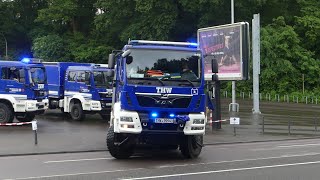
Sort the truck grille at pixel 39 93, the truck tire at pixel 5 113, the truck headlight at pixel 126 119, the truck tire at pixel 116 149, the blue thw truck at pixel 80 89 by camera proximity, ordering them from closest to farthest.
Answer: the truck headlight at pixel 126 119 → the truck tire at pixel 116 149 → the truck tire at pixel 5 113 → the truck grille at pixel 39 93 → the blue thw truck at pixel 80 89

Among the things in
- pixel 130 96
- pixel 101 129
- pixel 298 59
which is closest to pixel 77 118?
pixel 101 129

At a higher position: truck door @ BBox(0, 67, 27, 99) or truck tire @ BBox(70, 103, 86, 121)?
truck door @ BBox(0, 67, 27, 99)

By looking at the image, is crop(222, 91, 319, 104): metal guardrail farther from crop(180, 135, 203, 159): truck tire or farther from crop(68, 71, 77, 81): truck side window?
crop(180, 135, 203, 159): truck tire

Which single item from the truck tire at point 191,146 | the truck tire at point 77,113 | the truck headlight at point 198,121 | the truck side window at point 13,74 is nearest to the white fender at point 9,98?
the truck side window at point 13,74

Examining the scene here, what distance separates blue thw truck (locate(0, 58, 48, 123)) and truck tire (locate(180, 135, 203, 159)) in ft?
39.0

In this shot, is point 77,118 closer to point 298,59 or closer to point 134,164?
point 134,164

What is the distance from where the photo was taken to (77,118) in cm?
2814

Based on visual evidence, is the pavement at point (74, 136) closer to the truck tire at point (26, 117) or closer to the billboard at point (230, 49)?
the truck tire at point (26, 117)

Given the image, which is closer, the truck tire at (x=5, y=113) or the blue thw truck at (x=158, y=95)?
the blue thw truck at (x=158, y=95)

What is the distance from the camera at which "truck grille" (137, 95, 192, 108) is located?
13.1 meters

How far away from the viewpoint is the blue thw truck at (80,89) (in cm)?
2730

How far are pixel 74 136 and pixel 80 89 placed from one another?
7731 mm

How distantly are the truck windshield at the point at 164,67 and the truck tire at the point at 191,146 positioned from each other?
1.75 m

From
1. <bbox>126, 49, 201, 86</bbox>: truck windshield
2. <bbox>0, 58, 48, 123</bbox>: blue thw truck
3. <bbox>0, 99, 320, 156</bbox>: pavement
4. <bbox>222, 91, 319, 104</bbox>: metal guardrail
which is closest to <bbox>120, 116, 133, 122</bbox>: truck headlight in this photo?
<bbox>126, 49, 201, 86</bbox>: truck windshield
